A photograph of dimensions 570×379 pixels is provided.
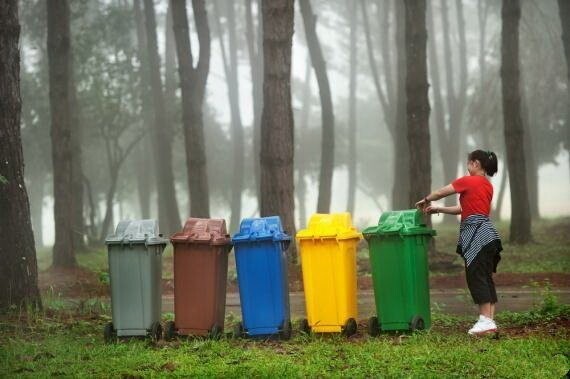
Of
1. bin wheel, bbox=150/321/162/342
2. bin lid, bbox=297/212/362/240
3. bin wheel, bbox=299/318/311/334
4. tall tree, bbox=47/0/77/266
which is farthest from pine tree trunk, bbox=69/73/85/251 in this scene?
bin lid, bbox=297/212/362/240

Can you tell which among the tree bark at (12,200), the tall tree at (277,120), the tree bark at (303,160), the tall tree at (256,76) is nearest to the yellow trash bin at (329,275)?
the tree bark at (12,200)

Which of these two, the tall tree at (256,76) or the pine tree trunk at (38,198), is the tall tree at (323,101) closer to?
the tall tree at (256,76)

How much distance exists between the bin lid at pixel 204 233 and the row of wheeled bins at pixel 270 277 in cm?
2

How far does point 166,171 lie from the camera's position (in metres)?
28.1

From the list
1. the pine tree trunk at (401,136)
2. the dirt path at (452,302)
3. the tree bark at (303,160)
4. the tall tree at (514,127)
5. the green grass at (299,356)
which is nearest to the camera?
the green grass at (299,356)

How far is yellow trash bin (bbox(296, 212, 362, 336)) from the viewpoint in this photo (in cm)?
869

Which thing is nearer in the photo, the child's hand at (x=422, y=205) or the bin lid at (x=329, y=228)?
the bin lid at (x=329, y=228)

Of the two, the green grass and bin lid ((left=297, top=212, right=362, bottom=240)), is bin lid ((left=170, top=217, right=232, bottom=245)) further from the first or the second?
the green grass

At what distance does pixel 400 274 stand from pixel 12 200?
5382 millimetres

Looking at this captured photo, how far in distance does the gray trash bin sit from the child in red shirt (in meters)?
3.23

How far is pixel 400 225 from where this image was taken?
8695 millimetres

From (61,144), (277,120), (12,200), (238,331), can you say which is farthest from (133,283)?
(61,144)

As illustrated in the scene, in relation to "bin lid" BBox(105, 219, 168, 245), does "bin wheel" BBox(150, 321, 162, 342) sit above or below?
below

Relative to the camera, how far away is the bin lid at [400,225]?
865 centimetres
